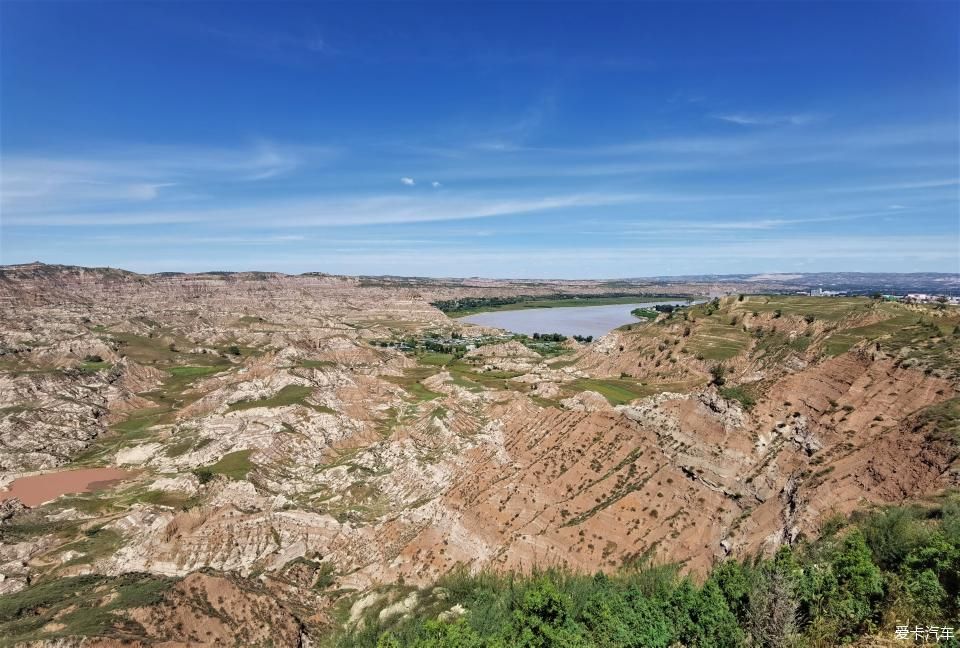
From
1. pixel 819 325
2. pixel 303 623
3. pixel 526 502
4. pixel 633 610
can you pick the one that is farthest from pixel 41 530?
pixel 819 325

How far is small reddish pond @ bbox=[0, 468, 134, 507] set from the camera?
70.0 m

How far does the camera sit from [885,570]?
95.8 feet

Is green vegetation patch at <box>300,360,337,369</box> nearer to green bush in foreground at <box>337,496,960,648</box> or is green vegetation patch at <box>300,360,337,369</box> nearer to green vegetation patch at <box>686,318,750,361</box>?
green vegetation patch at <box>686,318,750,361</box>

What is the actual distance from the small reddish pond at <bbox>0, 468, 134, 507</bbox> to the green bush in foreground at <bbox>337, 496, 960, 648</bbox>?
193 ft

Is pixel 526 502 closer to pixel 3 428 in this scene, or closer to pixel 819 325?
pixel 819 325

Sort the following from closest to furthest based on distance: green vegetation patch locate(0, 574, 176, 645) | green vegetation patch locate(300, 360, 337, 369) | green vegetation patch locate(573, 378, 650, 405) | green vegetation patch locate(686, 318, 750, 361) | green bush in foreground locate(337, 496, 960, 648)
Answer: green bush in foreground locate(337, 496, 960, 648), green vegetation patch locate(0, 574, 176, 645), green vegetation patch locate(573, 378, 650, 405), green vegetation patch locate(686, 318, 750, 361), green vegetation patch locate(300, 360, 337, 369)

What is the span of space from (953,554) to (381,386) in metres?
89.1

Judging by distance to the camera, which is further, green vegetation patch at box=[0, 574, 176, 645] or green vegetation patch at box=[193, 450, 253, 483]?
green vegetation patch at box=[193, 450, 253, 483]

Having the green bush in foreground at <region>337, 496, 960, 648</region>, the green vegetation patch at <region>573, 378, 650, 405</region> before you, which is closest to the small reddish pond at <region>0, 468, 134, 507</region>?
the green bush in foreground at <region>337, 496, 960, 648</region>

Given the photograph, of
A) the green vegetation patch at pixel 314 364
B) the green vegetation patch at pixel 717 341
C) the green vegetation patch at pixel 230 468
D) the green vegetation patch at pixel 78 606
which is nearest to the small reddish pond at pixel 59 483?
the green vegetation patch at pixel 230 468

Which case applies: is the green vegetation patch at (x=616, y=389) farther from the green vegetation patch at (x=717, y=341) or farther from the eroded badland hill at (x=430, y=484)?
the green vegetation patch at (x=717, y=341)

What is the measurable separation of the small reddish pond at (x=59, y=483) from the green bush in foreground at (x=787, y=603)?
59.0 meters

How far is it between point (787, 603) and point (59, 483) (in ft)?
292

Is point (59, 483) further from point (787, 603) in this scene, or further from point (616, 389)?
point (787, 603)
